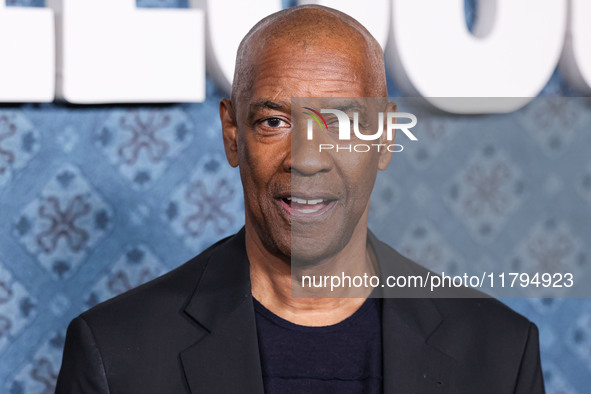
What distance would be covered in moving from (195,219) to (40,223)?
0.39m

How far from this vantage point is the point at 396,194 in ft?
4.76

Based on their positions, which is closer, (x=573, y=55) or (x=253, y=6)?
(x=253, y=6)

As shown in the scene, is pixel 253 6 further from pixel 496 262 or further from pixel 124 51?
pixel 496 262

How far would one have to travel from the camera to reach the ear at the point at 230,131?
1300 mm

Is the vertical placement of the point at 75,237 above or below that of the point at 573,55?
below

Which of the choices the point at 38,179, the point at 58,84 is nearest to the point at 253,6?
the point at 58,84

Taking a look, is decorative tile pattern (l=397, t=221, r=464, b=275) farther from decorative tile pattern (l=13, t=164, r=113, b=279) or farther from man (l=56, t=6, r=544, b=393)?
decorative tile pattern (l=13, t=164, r=113, b=279)

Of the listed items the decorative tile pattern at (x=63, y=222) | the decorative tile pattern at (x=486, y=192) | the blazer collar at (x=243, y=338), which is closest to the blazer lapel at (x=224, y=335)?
the blazer collar at (x=243, y=338)

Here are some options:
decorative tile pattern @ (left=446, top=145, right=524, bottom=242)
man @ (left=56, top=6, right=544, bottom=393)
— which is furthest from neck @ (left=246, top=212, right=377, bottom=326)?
decorative tile pattern @ (left=446, top=145, right=524, bottom=242)

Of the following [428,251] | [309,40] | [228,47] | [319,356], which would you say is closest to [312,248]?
[319,356]

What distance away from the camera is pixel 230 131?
4.29 ft

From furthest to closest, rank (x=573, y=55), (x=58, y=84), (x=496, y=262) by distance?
(x=573, y=55) < (x=58, y=84) < (x=496, y=262)

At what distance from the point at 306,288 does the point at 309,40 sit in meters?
0.40

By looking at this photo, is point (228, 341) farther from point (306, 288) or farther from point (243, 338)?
point (306, 288)
